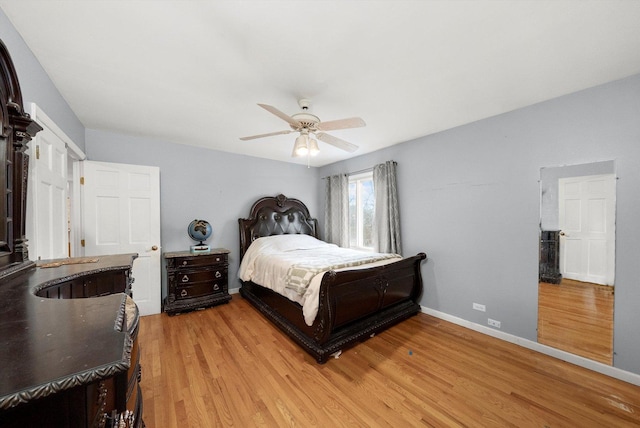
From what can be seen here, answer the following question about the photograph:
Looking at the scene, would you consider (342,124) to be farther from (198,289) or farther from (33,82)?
(198,289)

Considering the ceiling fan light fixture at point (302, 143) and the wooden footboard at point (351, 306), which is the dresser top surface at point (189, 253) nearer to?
the wooden footboard at point (351, 306)

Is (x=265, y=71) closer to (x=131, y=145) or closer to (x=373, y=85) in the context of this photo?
(x=373, y=85)

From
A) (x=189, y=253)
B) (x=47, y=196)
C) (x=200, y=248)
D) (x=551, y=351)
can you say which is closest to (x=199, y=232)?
(x=200, y=248)

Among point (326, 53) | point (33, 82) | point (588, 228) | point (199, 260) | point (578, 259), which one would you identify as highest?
point (326, 53)

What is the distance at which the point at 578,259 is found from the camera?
2316 millimetres

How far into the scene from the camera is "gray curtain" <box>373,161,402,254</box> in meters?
3.69

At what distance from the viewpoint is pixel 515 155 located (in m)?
2.63

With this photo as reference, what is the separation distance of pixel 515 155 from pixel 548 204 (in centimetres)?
60

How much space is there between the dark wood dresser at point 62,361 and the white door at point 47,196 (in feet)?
3.56

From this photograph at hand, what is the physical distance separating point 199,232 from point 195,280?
28.0 inches

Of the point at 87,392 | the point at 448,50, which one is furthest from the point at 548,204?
the point at 87,392

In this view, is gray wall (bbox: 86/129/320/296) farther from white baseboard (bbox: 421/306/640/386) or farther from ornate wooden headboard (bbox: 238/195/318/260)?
white baseboard (bbox: 421/306/640/386)

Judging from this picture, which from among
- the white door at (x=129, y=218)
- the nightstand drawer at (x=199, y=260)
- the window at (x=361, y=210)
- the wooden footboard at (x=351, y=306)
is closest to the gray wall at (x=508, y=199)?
the wooden footboard at (x=351, y=306)

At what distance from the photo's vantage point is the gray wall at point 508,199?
2.04 m
